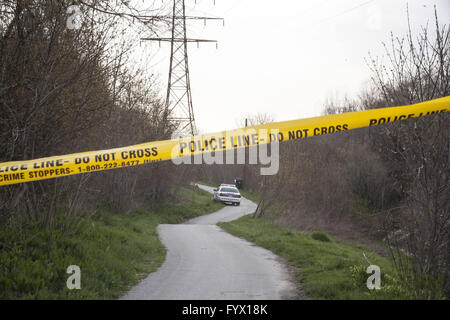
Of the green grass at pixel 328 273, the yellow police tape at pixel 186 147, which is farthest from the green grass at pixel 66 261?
the green grass at pixel 328 273

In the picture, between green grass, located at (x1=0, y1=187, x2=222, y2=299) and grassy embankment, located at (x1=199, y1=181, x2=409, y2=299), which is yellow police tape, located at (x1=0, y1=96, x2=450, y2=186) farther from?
grassy embankment, located at (x1=199, y1=181, x2=409, y2=299)

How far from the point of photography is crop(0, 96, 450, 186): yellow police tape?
6.37 metres

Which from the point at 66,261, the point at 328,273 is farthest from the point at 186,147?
the point at 328,273

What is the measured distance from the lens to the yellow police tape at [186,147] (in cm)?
637

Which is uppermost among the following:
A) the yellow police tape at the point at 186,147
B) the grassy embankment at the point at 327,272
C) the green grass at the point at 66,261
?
the yellow police tape at the point at 186,147

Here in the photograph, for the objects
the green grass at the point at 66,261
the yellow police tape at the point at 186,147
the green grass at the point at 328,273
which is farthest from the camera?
the green grass at the point at 328,273

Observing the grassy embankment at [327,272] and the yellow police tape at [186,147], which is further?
the grassy embankment at [327,272]

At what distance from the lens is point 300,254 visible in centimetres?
1179

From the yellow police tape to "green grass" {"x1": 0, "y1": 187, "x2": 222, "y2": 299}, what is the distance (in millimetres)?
1378

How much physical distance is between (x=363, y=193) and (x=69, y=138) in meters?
23.6

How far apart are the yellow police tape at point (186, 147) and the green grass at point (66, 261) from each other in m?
1.38

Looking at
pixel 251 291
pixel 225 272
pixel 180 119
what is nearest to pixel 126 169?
pixel 180 119

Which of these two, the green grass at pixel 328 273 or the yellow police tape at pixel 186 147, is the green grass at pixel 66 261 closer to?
the yellow police tape at pixel 186 147
